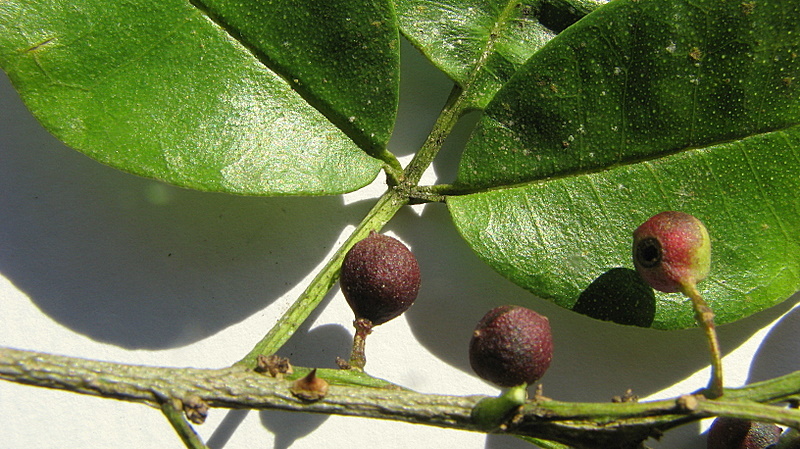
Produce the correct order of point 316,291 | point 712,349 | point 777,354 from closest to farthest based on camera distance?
point 712,349 < point 316,291 < point 777,354

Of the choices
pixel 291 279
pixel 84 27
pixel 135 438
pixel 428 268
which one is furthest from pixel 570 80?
pixel 135 438

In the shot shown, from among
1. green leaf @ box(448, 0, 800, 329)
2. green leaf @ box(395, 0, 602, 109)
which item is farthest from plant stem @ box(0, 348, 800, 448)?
green leaf @ box(395, 0, 602, 109)

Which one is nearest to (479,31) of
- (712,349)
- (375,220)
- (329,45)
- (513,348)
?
(329,45)

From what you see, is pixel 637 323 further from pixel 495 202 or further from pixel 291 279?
pixel 291 279

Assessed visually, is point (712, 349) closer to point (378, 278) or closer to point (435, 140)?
point (378, 278)

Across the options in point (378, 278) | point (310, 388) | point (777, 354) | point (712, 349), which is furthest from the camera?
point (777, 354)

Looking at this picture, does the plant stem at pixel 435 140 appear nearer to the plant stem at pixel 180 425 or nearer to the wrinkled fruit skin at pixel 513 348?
the wrinkled fruit skin at pixel 513 348

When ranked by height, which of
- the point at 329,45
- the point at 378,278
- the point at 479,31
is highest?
the point at 479,31
